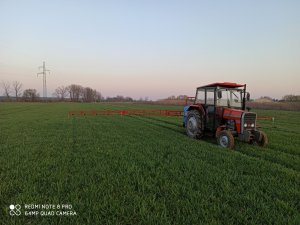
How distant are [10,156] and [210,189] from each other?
6.09 metres

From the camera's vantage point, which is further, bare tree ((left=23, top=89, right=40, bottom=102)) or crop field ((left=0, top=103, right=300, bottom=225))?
bare tree ((left=23, top=89, right=40, bottom=102))

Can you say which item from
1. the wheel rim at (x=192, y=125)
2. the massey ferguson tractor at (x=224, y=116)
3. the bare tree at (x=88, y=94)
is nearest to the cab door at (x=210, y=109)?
the massey ferguson tractor at (x=224, y=116)

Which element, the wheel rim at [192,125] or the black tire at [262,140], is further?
A: the wheel rim at [192,125]

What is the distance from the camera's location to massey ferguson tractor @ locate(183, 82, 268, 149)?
319 inches

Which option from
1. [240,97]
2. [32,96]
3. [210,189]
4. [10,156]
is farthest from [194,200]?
[32,96]

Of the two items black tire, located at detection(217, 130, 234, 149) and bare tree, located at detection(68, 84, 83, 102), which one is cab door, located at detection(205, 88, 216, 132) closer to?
black tire, located at detection(217, 130, 234, 149)

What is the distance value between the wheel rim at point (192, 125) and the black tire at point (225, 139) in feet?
5.60

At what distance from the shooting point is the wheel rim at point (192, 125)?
9930 millimetres

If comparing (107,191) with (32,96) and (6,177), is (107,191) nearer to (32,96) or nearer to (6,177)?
(6,177)

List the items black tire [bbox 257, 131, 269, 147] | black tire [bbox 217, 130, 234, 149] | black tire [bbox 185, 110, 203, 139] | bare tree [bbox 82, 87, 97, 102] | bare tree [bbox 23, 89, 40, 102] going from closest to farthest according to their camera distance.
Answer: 1. black tire [bbox 217, 130, 234, 149]
2. black tire [bbox 257, 131, 269, 147]
3. black tire [bbox 185, 110, 203, 139]
4. bare tree [bbox 23, 89, 40, 102]
5. bare tree [bbox 82, 87, 97, 102]

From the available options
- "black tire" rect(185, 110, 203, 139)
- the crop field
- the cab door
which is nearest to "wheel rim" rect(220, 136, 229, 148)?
the crop field

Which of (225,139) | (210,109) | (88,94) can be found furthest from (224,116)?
(88,94)

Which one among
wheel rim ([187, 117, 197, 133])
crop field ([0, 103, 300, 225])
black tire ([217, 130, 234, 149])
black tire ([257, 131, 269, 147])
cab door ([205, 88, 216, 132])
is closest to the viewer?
crop field ([0, 103, 300, 225])

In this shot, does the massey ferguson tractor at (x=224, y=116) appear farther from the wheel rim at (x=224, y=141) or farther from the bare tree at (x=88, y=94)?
the bare tree at (x=88, y=94)
